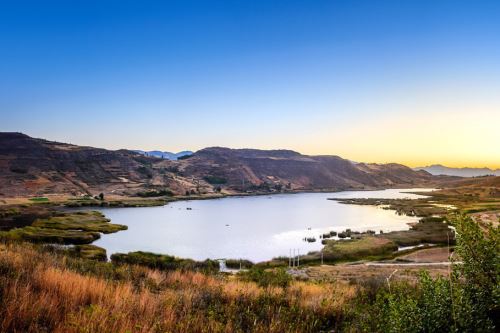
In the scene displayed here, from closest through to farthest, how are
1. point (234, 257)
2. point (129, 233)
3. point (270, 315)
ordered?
point (270, 315) < point (234, 257) < point (129, 233)

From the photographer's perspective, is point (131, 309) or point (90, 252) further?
point (90, 252)

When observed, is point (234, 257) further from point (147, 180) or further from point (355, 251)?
point (147, 180)

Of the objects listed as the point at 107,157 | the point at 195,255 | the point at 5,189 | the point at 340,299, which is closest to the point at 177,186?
the point at 107,157

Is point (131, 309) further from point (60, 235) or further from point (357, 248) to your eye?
point (60, 235)

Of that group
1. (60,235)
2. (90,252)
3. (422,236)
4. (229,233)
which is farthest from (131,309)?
(229,233)

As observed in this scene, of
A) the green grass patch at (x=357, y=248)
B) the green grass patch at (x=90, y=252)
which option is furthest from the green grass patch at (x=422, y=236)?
the green grass patch at (x=90, y=252)

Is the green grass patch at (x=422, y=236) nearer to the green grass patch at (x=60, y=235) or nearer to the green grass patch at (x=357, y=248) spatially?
the green grass patch at (x=357, y=248)

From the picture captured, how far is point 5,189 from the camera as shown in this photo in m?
134

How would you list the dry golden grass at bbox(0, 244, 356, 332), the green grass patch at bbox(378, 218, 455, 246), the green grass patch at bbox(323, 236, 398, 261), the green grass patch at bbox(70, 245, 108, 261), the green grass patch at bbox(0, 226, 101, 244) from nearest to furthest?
1. the dry golden grass at bbox(0, 244, 356, 332)
2. the green grass patch at bbox(70, 245, 108, 261)
3. the green grass patch at bbox(323, 236, 398, 261)
4. the green grass patch at bbox(0, 226, 101, 244)
5. the green grass patch at bbox(378, 218, 455, 246)

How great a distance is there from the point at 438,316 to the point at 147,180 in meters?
191

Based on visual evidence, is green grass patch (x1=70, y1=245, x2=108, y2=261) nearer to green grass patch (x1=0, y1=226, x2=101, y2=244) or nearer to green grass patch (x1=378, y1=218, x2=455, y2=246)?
green grass patch (x1=0, y1=226, x2=101, y2=244)

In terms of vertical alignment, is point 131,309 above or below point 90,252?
above

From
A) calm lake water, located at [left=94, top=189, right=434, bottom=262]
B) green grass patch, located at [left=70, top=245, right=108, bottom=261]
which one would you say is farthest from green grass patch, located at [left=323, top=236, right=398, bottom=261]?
green grass patch, located at [left=70, top=245, right=108, bottom=261]

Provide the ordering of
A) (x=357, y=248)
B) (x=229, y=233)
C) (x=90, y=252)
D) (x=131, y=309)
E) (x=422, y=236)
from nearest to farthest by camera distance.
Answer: (x=131, y=309) < (x=90, y=252) < (x=357, y=248) < (x=422, y=236) < (x=229, y=233)
